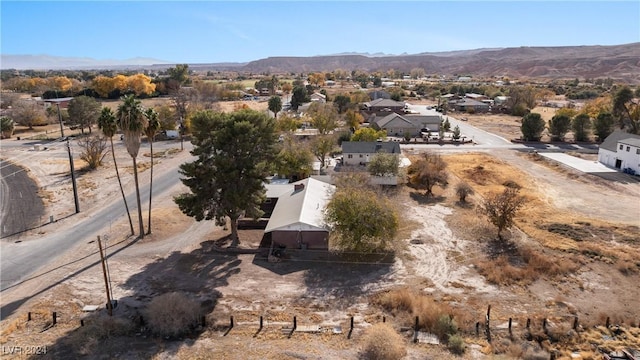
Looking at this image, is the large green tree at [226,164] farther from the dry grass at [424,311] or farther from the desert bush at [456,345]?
the desert bush at [456,345]

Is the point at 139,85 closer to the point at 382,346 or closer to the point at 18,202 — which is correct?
the point at 18,202

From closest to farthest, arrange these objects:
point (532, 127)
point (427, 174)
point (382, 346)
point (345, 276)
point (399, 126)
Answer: point (382, 346)
point (345, 276)
point (427, 174)
point (532, 127)
point (399, 126)

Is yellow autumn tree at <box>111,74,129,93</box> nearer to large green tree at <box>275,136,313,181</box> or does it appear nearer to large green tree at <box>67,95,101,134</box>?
large green tree at <box>67,95,101,134</box>

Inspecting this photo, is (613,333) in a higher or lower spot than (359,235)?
lower

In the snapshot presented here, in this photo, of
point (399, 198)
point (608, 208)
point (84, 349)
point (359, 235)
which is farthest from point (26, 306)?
point (608, 208)

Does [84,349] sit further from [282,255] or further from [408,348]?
[408,348]

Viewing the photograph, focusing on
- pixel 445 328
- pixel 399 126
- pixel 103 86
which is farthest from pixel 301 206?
pixel 103 86
